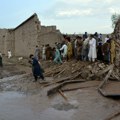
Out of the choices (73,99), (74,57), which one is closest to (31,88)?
(73,99)

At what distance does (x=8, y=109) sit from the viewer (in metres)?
14.0

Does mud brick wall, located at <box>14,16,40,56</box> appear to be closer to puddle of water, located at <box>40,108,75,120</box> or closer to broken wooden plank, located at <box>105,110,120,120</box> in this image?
puddle of water, located at <box>40,108,75,120</box>

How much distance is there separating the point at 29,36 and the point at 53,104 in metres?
18.1

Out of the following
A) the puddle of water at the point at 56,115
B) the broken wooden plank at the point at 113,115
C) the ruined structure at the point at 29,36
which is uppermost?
the ruined structure at the point at 29,36

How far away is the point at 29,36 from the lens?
3192 cm

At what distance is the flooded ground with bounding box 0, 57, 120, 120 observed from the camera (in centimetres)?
1266

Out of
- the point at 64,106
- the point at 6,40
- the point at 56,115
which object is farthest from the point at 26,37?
the point at 56,115

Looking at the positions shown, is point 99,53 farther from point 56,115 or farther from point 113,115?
point 113,115

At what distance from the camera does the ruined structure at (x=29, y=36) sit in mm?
30828

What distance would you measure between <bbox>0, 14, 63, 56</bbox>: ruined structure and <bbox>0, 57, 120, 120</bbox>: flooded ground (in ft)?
40.6

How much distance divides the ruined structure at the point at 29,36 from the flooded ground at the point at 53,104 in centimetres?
1238

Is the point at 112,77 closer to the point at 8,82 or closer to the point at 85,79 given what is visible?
the point at 85,79

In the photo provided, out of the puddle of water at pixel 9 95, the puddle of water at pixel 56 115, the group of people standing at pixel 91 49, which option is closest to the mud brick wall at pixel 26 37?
the group of people standing at pixel 91 49

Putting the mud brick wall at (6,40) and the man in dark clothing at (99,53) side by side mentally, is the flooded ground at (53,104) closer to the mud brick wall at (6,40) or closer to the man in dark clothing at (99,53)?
the man in dark clothing at (99,53)
